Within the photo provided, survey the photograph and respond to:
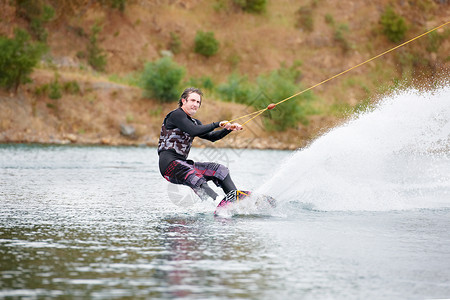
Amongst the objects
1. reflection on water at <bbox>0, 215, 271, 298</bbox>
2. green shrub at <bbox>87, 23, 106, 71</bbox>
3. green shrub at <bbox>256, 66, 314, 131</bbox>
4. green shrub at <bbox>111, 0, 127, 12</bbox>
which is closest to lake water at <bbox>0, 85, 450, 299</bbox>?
reflection on water at <bbox>0, 215, 271, 298</bbox>

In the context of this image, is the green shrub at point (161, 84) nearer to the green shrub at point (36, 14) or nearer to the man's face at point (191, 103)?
the green shrub at point (36, 14)

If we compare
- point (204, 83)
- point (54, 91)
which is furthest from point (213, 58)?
point (54, 91)

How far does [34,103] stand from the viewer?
41156 mm

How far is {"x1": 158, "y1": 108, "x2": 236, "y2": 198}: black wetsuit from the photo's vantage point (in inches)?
354

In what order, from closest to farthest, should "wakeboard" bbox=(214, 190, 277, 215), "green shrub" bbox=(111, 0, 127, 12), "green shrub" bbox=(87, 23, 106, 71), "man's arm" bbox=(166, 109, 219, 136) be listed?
"man's arm" bbox=(166, 109, 219, 136) < "wakeboard" bbox=(214, 190, 277, 215) < "green shrub" bbox=(87, 23, 106, 71) < "green shrub" bbox=(111, 0, 127, 12)

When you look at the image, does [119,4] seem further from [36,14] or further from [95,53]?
[36,14]

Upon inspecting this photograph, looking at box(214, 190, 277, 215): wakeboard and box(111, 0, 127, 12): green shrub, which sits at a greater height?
box(111, 0, 127, 12): green shrub

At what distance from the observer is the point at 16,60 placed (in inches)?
1599

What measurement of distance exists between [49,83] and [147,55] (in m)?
16.5

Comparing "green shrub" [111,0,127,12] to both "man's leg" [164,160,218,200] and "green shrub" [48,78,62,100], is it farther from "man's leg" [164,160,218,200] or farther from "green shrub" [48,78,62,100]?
"man's leg" [164,160,218,200]

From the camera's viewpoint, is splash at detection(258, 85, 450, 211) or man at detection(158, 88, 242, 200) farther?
splash at detection(258, 85, 450, 211)

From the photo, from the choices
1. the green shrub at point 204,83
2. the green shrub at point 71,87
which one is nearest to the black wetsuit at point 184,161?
Result: the green shrub at point 71,87

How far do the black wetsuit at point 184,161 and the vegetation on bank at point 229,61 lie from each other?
33.0 m

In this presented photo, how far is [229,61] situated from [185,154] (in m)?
54.0
